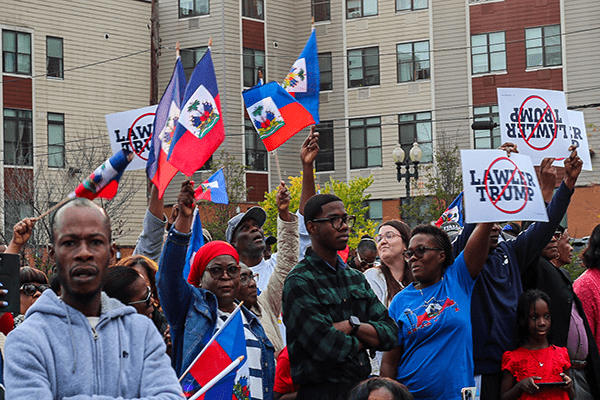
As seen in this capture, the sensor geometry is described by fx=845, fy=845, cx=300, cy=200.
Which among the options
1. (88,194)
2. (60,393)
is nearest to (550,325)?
(88,194)

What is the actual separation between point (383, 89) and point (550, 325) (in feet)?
99.5

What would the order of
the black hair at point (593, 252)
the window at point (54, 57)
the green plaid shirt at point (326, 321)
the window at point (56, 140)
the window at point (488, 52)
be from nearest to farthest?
the green plaid shirt at point (326, 321) → the black hair at point (593, 252) → the window at point (56, 140) → the window at point (54, 57) → the window at point (488, 52)

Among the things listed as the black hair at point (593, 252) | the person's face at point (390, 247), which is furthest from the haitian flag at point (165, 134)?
the black hair at point (593, 252)

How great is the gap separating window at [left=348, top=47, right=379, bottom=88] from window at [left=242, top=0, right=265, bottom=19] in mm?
4288

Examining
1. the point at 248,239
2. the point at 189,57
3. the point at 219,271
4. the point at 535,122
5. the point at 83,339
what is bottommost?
the point at 83,339

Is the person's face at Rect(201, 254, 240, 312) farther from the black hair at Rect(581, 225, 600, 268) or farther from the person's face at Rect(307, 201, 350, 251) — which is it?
the black hair at Rect(581, 225, 600, 268)

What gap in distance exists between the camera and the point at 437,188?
3069cm

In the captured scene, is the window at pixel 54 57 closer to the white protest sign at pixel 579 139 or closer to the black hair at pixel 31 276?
the black hair at pixel 31 276

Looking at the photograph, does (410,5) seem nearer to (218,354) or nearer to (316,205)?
(316,205)

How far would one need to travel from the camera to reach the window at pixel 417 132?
3472 cm

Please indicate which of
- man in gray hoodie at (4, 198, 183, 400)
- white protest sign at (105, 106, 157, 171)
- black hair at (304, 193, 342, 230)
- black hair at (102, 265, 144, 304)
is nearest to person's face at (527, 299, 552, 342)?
black hair at (304, 193, 342, 230)

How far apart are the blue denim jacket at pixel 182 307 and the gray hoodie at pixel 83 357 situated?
1.43m

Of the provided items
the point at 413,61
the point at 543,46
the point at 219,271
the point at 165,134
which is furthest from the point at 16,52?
the point at 219,271

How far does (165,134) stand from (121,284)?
72.2 inches
